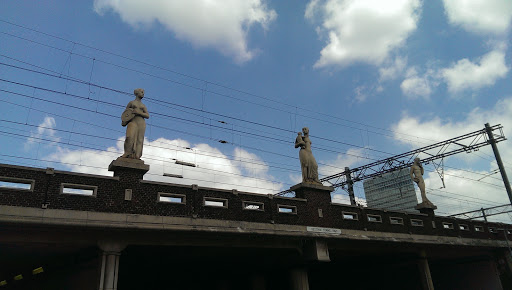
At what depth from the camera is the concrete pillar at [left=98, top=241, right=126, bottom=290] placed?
13.5 meters

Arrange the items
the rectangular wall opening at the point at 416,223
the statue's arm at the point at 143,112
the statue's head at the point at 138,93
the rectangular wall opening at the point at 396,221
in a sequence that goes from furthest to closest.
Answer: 1. the rectangular wall opening at the point at 416,223
2. the rectangular wall opening at the point at 396,221
3. the statue's head at the point at 138,93
4. the statue's arm at the point at 143,112

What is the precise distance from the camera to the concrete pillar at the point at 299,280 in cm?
1944

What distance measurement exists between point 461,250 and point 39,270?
92.0ft

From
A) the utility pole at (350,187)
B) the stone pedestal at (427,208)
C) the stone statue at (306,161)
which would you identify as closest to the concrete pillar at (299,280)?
the stone statue at (306,161)

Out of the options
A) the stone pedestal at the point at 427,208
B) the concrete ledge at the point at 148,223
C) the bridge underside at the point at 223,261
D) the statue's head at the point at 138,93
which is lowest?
the bridge underside at the point at 223,261

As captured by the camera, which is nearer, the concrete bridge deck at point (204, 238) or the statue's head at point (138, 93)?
the concrete bridge deck at point (204, 238)

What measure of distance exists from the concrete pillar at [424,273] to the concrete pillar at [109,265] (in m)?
19.4

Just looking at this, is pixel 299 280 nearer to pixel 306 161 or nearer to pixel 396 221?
pixel 306 161

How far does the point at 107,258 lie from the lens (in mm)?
13906

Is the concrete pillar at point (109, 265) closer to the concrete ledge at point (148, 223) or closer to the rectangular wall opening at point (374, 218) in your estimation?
the concrete ledge at point (148, 223)

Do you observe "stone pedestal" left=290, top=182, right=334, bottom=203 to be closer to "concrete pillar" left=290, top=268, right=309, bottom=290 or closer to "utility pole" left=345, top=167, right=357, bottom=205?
"concrete pillar" left=290, top=268, right=309, bottom=290

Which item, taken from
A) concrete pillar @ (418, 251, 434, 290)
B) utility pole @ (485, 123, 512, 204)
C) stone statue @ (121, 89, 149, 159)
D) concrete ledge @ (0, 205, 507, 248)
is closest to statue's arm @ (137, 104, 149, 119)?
Result: stone statue @ (121, 89, 149, 159)

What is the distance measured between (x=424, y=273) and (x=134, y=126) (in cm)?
2049

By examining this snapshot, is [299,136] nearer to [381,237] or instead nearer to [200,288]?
[381,237]
